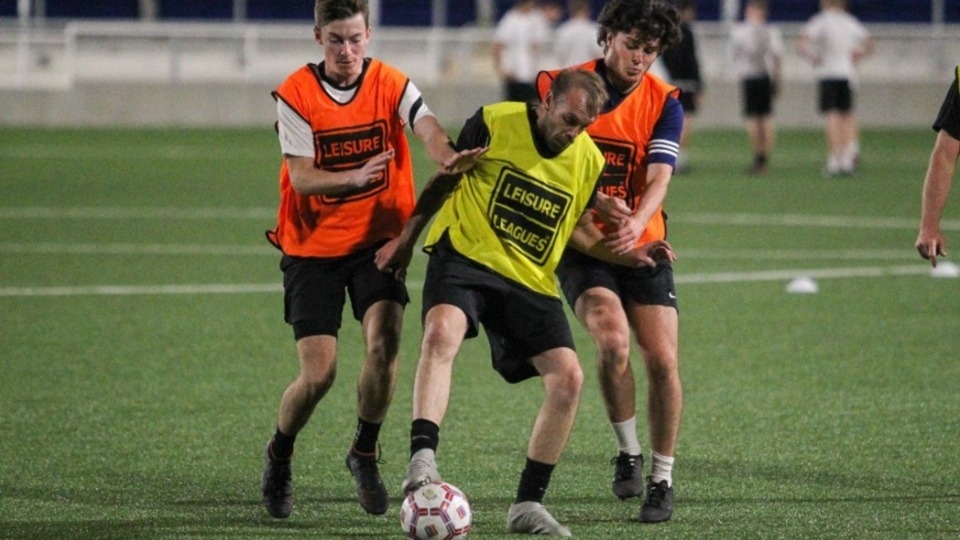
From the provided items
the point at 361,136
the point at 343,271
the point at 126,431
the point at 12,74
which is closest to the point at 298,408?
the point at 343,271

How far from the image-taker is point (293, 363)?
10031 mm

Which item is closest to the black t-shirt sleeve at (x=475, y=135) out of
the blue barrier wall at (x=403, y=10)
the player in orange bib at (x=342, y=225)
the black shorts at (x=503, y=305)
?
the player in orange bib at (x=342, y=225)

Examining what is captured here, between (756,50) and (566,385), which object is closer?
(566,385)

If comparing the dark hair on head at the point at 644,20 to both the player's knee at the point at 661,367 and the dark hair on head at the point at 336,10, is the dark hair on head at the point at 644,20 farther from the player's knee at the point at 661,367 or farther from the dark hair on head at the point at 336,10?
the player's knee at the point at 661,367

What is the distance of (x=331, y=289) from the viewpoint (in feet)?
21.7

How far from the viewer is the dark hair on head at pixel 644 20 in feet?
21.5

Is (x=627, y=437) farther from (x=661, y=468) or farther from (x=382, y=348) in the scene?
(x=382, y=348)

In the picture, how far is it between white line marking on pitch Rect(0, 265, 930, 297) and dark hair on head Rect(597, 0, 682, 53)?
6361 millimetres

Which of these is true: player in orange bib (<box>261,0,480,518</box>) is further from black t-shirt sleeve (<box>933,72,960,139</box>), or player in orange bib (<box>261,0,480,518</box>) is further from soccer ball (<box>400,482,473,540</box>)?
black t-shirt sleeve (<box>933,72,960,139</box>)

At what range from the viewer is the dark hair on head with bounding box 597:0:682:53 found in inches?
259

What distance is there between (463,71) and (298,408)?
86.8 ft

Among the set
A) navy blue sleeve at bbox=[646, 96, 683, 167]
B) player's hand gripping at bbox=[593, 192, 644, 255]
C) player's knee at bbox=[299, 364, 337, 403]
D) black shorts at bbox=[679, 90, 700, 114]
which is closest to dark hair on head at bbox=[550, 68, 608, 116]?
player's hand gripping at bbox=[593, 192, 644, 255]

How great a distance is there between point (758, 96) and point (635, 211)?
644 inches

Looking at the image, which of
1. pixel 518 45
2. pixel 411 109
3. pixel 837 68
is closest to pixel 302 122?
pixel 411 109
